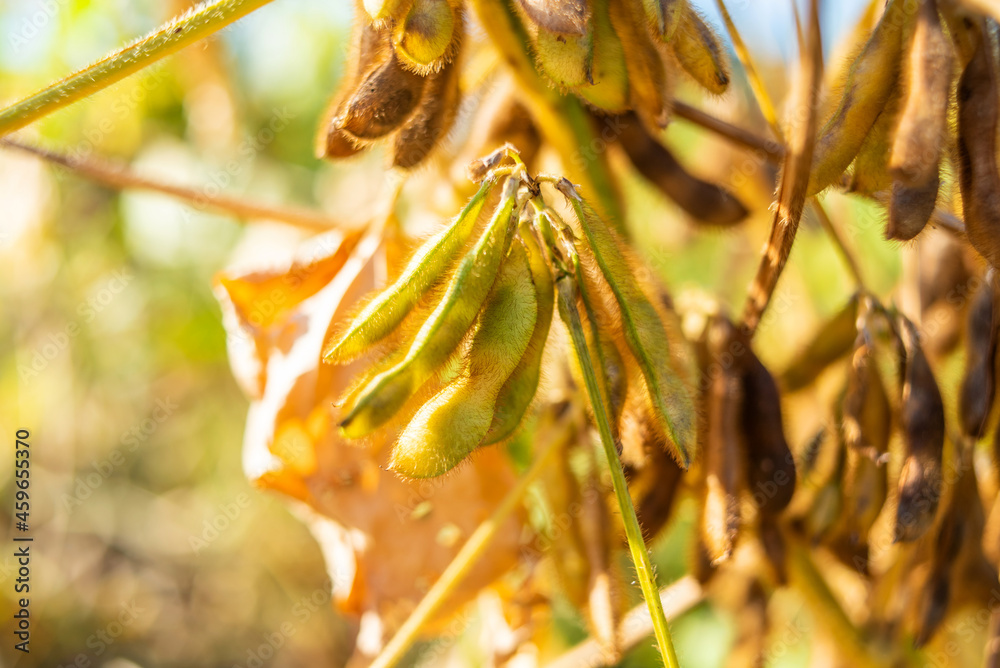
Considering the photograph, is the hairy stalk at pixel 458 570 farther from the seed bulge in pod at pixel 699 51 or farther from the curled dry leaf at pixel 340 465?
the seed bulge in pod at pixel 699 51

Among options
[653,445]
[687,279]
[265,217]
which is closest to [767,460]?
[653,445]

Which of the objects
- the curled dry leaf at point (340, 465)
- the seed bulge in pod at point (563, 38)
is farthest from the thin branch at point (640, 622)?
the seed bulge in pod at point (563, 38)

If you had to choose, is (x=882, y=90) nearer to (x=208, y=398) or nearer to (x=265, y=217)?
(x=265, y=217)

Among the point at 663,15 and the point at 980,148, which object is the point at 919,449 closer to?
the point at 980,148

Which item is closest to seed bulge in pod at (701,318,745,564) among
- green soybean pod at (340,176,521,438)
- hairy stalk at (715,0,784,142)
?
hairy stalk at (715,0,784,142)

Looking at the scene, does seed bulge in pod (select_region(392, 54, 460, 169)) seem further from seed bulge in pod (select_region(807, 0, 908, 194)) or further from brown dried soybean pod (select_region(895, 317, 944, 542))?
brown dried soybean pod (select_region(895, 317, 944, 542))

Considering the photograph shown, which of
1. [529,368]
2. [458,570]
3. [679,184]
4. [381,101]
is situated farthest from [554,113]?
[458,570]

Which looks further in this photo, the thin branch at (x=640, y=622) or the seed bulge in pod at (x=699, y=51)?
the thin branch at (x=640, y=622)
